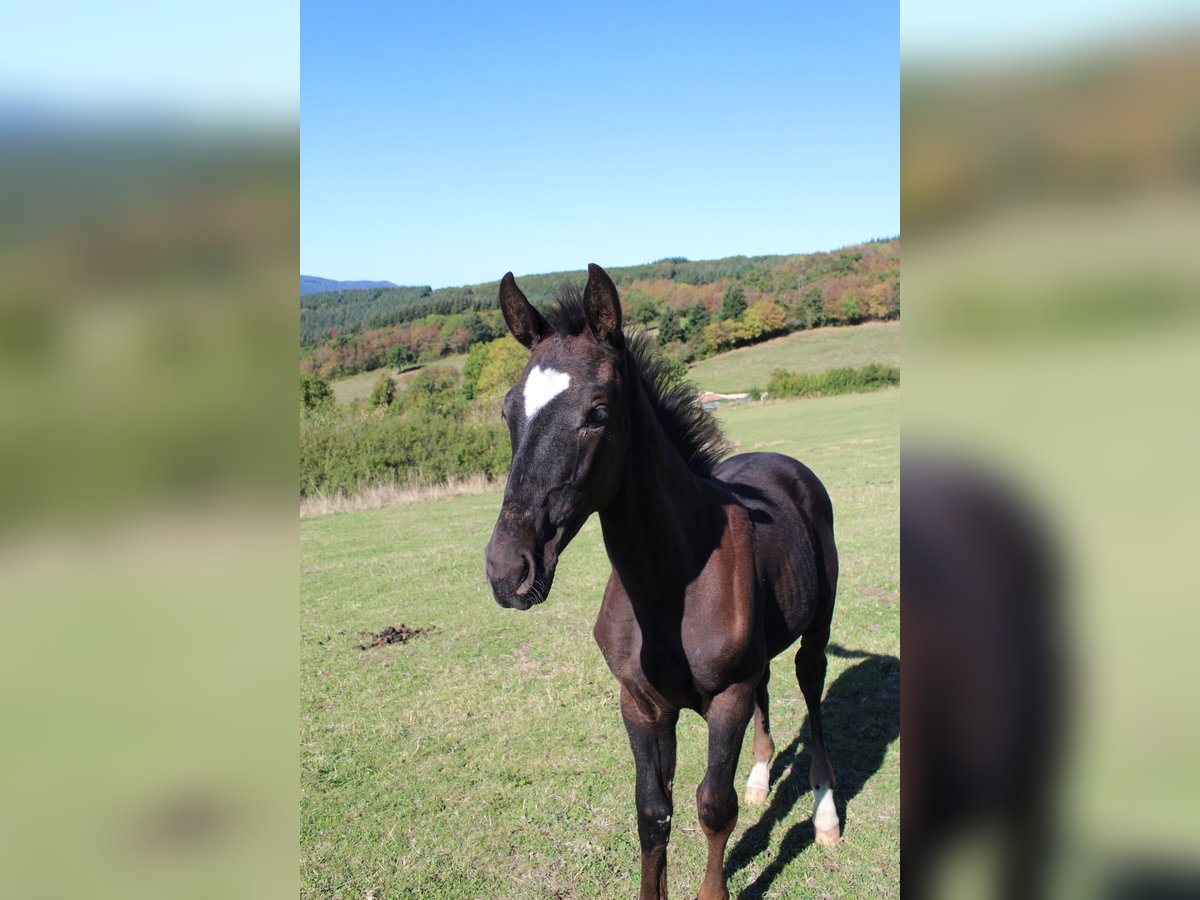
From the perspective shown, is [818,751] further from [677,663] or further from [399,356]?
[399,356]

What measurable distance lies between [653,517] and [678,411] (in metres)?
0.83

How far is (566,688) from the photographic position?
6.42 metres

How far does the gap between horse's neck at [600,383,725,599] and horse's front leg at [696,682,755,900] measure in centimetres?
52

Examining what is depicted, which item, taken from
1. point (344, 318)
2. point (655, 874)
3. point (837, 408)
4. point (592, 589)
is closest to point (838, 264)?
point (837, 408)

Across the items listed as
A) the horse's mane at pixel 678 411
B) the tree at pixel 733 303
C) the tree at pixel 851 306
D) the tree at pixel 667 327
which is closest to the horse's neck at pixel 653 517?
the horse's mane at pixel 678 411

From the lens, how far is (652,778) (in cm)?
342

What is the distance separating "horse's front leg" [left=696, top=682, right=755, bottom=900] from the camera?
3.22 metres

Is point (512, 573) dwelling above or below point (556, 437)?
below

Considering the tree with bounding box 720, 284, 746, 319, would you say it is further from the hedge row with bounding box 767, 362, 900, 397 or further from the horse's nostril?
the horse's nostril

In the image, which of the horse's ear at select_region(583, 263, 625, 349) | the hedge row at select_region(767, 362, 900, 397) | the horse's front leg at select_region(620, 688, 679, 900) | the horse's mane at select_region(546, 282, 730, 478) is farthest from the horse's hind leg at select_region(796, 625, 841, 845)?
the hedge row at select_region(767, 362, 900, 397)

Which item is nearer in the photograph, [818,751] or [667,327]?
[818,751]

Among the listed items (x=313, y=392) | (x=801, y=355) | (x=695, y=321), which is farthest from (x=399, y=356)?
(x=801, y=355)
